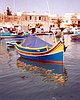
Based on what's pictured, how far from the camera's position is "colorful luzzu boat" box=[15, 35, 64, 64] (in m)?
20.4

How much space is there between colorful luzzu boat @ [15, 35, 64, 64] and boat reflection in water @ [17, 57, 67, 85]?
2.38ft

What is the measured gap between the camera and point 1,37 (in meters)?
57.0

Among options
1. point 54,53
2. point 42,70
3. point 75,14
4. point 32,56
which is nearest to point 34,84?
point 42,70

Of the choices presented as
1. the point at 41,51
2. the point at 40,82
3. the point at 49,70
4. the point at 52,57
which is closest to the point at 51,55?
the point at 52,57

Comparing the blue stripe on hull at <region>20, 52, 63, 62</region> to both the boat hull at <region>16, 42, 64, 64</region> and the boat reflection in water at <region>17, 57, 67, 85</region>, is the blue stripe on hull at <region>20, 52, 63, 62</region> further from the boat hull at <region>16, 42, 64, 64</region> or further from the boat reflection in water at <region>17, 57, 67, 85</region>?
the boat reflection in water at <region>17, 57, 67, 85</region>

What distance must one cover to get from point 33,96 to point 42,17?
92715 millimetres

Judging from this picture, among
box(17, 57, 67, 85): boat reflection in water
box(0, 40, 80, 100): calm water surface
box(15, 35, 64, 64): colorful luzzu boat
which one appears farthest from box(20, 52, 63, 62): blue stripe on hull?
box(0, 40, 80, 100): calm water surface

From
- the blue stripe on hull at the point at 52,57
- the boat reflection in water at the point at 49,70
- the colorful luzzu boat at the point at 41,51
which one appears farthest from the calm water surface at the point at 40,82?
the colorful luzzu boat at the point at 41,51

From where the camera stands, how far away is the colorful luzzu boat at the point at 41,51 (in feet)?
67.1

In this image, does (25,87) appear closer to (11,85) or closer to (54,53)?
Result: (11,85)

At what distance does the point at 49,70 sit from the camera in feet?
61.1

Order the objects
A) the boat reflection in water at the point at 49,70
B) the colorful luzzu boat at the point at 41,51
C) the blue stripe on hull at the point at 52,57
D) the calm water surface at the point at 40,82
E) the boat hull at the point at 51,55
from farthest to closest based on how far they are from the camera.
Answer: the blue stripe on hull at the point at 52,57, the colorful luzzu boat at the point at 41,51, the boat hull at the point at 51,55, the boat reflection in water at the point at 49,70, the calm water surface at the point at 40,82

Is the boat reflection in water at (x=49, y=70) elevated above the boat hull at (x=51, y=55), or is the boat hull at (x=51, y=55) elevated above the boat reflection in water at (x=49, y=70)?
the boat hull at (x=51, y=55)

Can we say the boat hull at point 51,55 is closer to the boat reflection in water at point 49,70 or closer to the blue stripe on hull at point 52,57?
the blue stripe on hull at point 52,57
